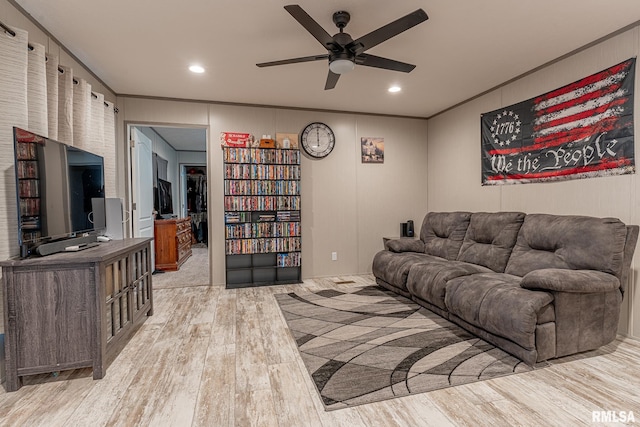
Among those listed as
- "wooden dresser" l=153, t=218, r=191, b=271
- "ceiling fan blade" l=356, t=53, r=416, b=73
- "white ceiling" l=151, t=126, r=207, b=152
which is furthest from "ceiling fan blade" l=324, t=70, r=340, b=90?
"wooden dresser" l=153, t=218, r=191, b=271

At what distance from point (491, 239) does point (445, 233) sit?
650mm

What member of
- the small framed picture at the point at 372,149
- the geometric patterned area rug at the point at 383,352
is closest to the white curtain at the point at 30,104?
the geometric patterned area rug at the point at 383,352

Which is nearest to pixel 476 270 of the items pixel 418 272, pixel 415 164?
pixel 418 272

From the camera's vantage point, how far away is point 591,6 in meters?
2.29

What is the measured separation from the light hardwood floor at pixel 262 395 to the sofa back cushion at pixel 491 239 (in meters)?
1.03

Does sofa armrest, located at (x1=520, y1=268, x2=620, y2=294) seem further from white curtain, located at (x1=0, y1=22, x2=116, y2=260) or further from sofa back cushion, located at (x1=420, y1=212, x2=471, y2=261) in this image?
white curtain, located at (x1=0, y1=22, x2=116, y2=260)

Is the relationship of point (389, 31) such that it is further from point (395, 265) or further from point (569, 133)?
point (395, 265)

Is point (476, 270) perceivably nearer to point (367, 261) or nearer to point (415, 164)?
point (367, 261)

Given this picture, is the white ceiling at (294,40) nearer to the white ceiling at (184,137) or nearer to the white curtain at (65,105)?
the white curtain at (65,105)

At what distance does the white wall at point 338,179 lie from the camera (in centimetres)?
432

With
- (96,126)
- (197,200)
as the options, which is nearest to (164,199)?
(197,200)

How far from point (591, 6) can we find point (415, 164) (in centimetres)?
301

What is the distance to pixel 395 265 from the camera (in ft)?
12.0

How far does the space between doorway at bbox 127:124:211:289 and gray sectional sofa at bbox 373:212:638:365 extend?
3184 millimetres
